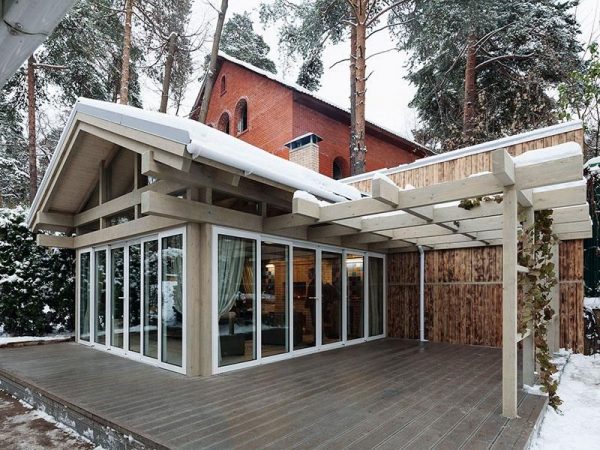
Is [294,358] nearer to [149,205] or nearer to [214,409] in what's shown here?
[214,409]

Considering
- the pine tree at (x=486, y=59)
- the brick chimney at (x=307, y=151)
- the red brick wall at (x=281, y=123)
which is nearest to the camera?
the brick chimney at (x=307, y=151)

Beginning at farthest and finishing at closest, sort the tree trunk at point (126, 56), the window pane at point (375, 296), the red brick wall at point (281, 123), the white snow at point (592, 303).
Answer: the red brick wall at point (281, 123) → the tree trunk at point (126, 56) → the window pane at point (375, 296) → the white snow at point (592, 303)

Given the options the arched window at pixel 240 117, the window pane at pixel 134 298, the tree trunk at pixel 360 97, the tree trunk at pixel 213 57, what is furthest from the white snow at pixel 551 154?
the arched window at pixel 240 117

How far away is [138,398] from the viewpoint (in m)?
4.26

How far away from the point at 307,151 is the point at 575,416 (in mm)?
7963

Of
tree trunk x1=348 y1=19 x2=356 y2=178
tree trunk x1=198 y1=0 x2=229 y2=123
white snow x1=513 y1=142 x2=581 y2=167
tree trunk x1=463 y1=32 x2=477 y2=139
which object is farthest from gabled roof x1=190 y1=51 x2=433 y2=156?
white snow x1=513 y1=142 x2=581 y2=167

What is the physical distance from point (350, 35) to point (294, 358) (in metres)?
10.0

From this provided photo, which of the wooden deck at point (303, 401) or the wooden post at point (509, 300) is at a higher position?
the wooden post at point (509, 300)

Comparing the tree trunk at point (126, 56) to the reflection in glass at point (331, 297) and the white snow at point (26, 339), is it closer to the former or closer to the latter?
the white snow at point (26, 339)

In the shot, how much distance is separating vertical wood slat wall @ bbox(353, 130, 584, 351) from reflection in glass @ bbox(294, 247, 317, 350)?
2.55m

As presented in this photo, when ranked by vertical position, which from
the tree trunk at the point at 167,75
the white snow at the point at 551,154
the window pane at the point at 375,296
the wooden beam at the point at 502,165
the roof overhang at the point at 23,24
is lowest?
the window pane at the point at 375,296

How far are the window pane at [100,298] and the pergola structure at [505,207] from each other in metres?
3.42

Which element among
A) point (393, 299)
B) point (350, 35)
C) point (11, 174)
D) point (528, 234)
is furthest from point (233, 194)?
point (11, 174)

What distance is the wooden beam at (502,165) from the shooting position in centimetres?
359
